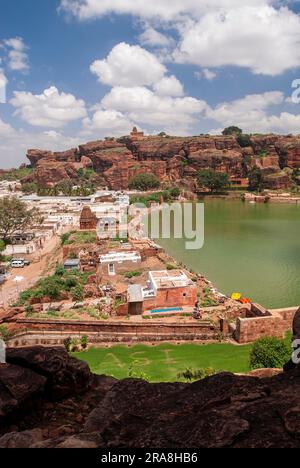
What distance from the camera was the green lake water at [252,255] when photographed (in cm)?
2397

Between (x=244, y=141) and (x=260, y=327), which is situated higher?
(x=244, y=141)

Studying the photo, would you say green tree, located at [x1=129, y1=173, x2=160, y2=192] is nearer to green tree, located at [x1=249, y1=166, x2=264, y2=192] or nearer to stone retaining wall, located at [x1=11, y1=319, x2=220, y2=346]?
green tree, located at [x1=249, y1=166, x2=264, y2=192]

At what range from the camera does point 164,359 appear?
1538 cm

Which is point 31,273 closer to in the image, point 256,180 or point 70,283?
point 70,283

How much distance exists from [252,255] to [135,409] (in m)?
28.9

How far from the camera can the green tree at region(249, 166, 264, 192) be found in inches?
3179

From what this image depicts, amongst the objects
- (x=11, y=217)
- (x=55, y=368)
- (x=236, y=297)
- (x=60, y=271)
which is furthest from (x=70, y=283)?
(x=11, y=217)

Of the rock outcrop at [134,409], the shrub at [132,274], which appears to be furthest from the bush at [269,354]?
the shrub at [132,274]

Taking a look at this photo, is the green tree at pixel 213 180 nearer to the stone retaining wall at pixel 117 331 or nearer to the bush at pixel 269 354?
the stone retaining wall at pixel 117 331

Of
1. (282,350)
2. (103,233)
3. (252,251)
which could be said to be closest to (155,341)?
(282,350)

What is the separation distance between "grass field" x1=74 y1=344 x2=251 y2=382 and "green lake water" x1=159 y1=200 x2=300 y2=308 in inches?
264

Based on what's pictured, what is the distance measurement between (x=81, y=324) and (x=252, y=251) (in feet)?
70.5

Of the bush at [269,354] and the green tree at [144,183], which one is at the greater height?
the green tree at [144,183]

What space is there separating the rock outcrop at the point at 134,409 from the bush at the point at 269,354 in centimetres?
781
